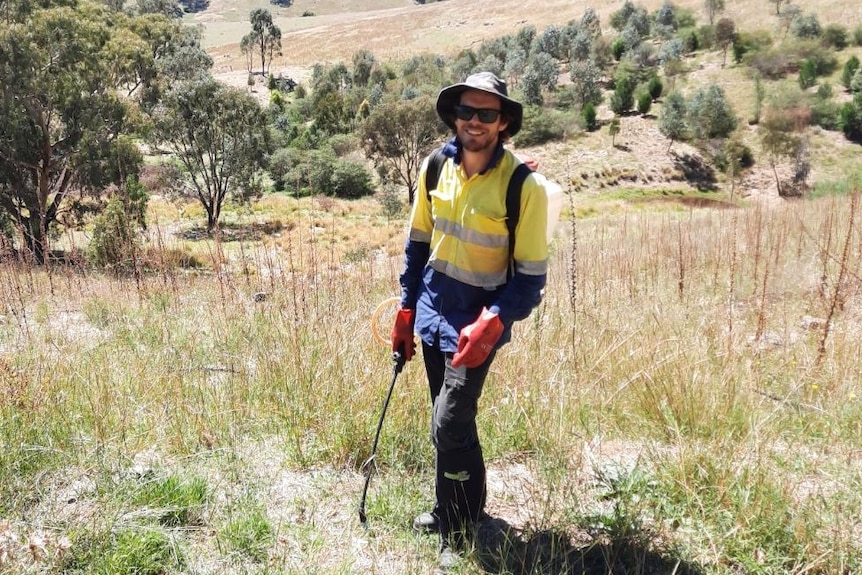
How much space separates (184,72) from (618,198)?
28.6 metres

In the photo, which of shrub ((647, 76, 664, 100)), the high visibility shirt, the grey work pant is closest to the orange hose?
the high visibility shirt

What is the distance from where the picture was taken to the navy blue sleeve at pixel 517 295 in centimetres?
201

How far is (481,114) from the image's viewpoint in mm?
2107

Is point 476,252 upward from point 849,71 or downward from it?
downward

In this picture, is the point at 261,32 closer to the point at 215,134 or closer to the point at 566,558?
the point at 215,134

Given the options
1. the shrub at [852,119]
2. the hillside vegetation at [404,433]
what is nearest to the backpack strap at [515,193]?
the hillside vegetation at [404,433]

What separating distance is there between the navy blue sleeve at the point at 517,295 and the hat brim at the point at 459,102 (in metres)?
0.61

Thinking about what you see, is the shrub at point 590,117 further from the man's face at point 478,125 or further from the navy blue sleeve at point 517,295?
the navy blue sleeve at point 517,295

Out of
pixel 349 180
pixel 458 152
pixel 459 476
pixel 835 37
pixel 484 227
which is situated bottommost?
pixel 349 180

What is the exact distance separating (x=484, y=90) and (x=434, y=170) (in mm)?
420

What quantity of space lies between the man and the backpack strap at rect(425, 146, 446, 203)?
0.09 ft

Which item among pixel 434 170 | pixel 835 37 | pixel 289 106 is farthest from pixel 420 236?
pixel 835 37

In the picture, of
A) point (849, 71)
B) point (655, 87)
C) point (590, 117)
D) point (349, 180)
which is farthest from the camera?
point (655, 87)

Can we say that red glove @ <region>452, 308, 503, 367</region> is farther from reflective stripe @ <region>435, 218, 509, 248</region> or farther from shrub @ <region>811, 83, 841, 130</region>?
shrub @ <region>811, 83, 841, 130</region>
